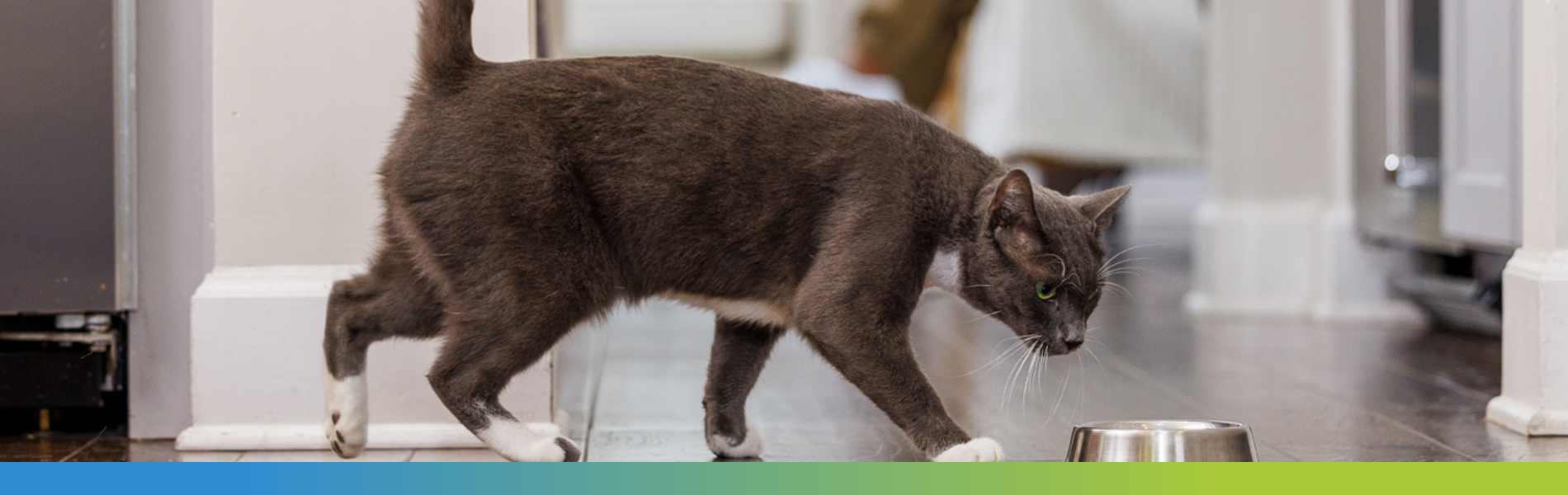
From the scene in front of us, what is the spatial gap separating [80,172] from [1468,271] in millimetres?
2887

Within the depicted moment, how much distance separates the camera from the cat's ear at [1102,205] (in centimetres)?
142

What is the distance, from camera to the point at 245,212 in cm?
Answer: 161

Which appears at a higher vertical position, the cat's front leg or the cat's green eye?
the cat's green eye

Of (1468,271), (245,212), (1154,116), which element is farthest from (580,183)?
(1154,116)

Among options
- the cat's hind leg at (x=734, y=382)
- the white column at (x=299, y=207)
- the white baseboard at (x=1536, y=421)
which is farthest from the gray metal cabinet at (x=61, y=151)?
the white baseboard at (x=1536, y=421)

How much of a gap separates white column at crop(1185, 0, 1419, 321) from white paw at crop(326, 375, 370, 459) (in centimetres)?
245

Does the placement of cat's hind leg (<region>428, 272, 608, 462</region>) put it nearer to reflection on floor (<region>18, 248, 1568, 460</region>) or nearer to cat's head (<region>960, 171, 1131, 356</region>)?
reflection on floor (<region>18, 248, 1568, 460</region>)

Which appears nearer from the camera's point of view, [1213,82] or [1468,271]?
[1468,271]

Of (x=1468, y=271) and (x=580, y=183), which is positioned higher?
(x=580, y=183)

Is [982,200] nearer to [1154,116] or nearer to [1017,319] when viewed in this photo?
[1017,319]

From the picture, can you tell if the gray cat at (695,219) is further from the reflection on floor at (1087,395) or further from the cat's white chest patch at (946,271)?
the reflection on floor at (1087,395)

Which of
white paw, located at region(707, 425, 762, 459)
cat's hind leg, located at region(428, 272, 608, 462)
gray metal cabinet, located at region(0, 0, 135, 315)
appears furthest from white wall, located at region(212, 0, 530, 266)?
white paw, located at region(707, 425, 762, 459)

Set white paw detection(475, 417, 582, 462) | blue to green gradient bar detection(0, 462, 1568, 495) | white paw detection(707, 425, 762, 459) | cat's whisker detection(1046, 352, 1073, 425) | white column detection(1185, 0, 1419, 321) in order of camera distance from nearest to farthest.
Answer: blue to green gradient bar detection(0, 462, 1568, 495)
white paw detection(475, 417, 582, 462)
white paw detection(707, 425, 762, 459)
cat's whisker detection(1046, 352, 1073, 425)
white column detection(1185, 0, 1419, 321)

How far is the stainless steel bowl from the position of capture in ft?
4.03
